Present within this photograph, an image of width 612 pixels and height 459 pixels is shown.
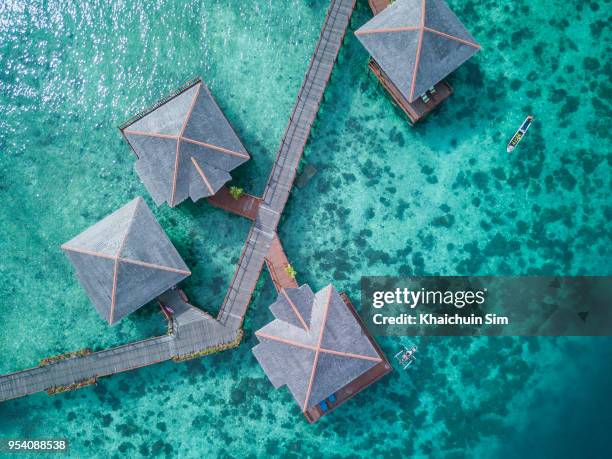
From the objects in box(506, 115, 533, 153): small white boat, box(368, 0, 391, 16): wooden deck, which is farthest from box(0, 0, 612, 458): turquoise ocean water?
box(368, 0, 391, 16): wooden deck

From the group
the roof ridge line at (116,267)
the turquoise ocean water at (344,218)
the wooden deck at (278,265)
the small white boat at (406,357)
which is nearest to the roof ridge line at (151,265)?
the roof ridge line at (116,267)

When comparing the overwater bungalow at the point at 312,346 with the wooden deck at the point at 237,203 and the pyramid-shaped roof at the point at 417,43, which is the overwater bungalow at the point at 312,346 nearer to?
the wooden deck at the point at 237,203

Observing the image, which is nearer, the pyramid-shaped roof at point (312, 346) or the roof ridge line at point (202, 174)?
the pyramid-shaped roof at point (312, 346)

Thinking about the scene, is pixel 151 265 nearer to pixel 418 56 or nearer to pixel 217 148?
pixel 217 148

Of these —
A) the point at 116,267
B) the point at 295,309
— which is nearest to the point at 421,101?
the point at 295,309

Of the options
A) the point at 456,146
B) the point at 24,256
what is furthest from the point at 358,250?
the point at 24,256

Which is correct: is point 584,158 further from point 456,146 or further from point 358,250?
point 358,250
